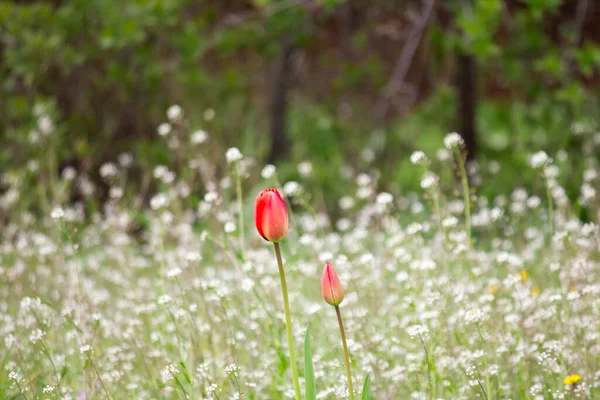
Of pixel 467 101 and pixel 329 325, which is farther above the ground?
pixel 329 325

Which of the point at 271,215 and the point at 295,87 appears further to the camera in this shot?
the point at 295,87

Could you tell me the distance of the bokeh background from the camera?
5.23 meters

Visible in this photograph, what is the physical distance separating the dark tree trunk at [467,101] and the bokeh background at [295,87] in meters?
0.01

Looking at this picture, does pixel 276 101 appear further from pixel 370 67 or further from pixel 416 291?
pixel 416 291

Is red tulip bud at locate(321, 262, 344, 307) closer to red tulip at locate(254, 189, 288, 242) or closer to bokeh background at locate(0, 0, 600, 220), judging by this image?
red tulip at locate(254, 189, 288, 242)

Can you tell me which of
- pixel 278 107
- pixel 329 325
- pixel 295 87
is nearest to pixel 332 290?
pixel 329 325

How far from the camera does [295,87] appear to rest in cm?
780

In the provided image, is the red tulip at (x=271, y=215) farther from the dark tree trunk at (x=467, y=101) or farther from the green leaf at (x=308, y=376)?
the dark tree trunk at (x=467, y=101)

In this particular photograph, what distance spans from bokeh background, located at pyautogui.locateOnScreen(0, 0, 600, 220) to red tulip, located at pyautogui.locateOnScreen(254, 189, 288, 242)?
9.93ft

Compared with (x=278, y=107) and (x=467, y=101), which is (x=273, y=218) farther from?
(x=278, y=107)

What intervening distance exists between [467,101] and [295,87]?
8.17 feet

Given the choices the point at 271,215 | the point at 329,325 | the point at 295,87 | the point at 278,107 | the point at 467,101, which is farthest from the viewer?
the point at 295,87

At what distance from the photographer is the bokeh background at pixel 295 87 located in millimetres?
5234

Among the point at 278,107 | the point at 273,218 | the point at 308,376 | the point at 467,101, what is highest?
the point at 273,218
